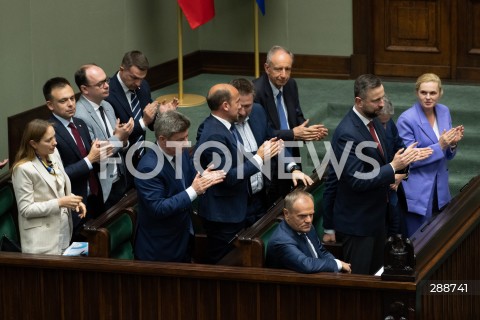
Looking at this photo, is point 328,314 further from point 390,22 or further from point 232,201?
point 390,22

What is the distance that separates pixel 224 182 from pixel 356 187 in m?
0.73

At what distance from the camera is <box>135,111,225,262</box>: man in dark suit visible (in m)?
6.29

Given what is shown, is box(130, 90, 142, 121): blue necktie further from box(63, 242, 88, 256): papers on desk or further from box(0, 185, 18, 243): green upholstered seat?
box(63, 242, 88, 256): papers on desk

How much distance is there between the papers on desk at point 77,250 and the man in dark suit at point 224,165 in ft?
2.38

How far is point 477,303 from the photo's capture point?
628 centimetres

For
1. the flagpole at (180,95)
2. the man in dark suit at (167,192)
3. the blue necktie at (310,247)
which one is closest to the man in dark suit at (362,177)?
the blue necktie at (310,247)

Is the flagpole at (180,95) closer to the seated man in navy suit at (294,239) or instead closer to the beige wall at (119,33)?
the beige wall at (119,33)

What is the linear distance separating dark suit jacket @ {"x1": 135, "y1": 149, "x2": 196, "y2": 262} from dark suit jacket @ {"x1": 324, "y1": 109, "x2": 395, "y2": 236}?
850 mm

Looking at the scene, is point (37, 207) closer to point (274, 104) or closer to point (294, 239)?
point (294, 239)

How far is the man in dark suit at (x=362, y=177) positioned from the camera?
21.8 ft

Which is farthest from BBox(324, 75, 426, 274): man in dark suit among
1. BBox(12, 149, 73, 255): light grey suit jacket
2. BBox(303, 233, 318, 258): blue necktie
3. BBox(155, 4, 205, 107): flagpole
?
BBox(155, 4, 205, 107): flagpole

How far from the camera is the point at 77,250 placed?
654 cm

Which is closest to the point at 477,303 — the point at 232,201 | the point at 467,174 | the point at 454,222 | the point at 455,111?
the point at 454,222

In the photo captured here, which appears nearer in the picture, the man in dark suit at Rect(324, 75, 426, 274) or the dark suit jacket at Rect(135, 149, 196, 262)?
the dark suit jacket at Rect(135, 149, 196, 262)
